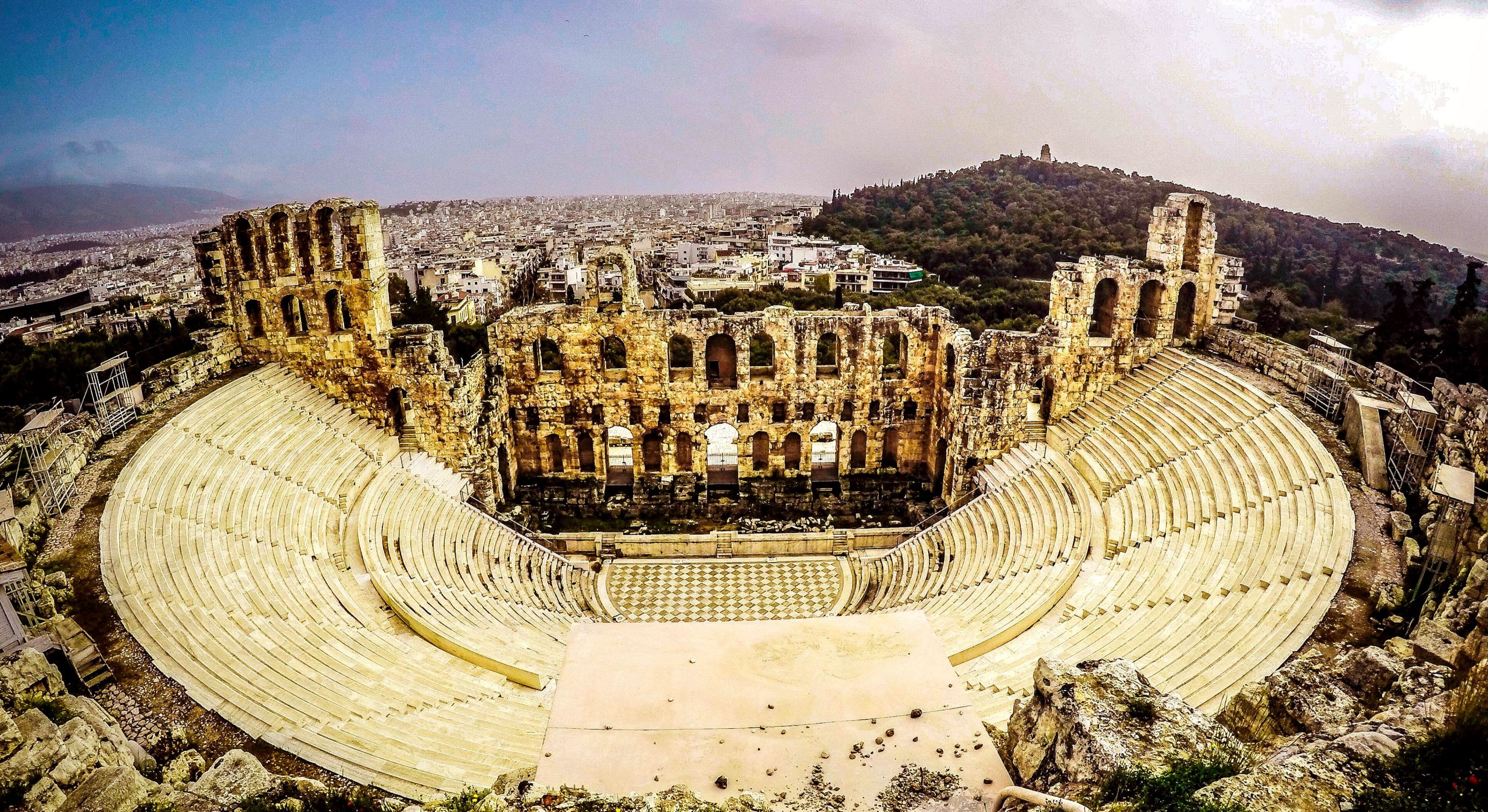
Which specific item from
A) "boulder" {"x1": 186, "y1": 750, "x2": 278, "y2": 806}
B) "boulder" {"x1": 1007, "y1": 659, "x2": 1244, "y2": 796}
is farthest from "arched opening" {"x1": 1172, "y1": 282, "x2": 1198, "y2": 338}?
"boulder" {"x1": 186, "y1": 750, "x2": 278, "y2": 806}

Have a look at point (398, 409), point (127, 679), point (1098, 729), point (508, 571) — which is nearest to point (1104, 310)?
point (1098, 729)

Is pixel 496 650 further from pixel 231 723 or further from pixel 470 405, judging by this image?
pixel 470 405

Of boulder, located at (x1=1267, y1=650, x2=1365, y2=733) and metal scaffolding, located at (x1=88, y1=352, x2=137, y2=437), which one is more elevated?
metal scaffolding, located at (x1=88, y1=352, x2=137, y2=437)

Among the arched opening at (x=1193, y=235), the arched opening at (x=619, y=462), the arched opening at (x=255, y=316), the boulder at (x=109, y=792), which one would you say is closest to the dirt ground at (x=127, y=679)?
the boulder at (x=109, y=792)

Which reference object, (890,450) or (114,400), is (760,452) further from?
Result: (114,400)

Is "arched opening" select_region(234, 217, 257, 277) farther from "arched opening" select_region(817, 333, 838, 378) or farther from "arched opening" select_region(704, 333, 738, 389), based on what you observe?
"arched opening" select_region(817, 333, 838, 378)

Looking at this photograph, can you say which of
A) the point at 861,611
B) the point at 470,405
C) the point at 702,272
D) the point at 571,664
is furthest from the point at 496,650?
the point at 702,272

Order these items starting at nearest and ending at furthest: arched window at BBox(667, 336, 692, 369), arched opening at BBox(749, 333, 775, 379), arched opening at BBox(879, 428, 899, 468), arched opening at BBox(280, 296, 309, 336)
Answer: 1. arched opening at BBox(280, 296, 309, 336)
2. arched opening at BBox(879, 428, 899, 468)
3. arched opening at BBox(749, 333, 775, 379)
4. arched window at BBox(667, 336, 692, 369)
